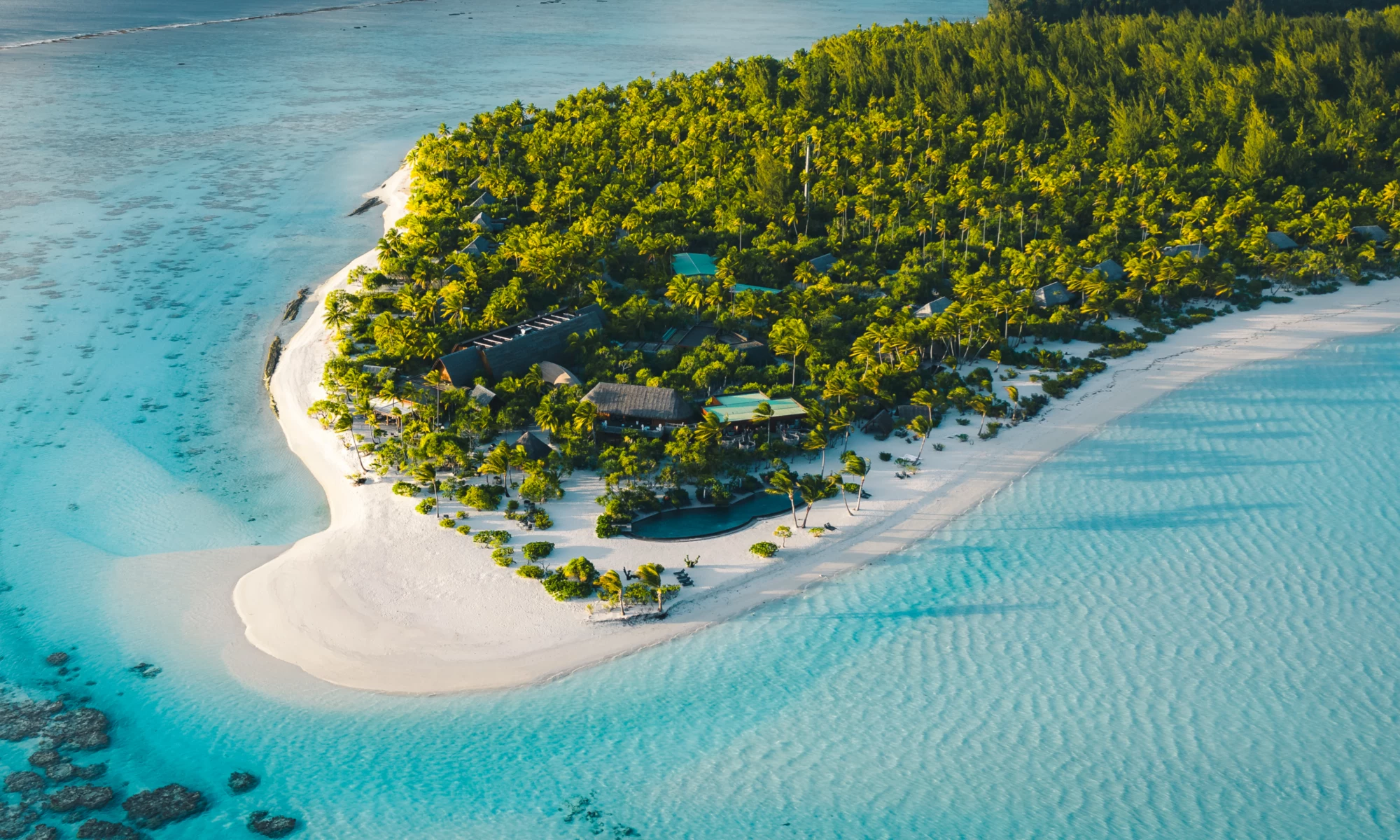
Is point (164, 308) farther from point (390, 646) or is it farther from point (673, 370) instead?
point (390, 646)

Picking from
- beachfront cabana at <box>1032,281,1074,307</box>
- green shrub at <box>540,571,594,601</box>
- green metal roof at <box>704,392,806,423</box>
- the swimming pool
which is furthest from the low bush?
beachfront cabana at <box>1032,281,1074,307</box>

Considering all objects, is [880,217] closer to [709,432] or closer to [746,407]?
[746,407]

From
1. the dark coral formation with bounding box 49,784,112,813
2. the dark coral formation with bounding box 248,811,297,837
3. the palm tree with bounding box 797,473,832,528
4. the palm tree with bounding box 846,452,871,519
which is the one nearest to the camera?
the dark coral formation with bounding box 248,811,297,837

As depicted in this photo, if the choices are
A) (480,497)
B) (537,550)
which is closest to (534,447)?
(480,497)

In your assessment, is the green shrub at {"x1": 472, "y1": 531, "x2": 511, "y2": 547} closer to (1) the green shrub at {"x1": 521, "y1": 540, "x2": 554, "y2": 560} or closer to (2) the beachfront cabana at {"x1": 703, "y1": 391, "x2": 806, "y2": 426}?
(1) the green shrub at {"x1": 521, "y1": 540, "x2": 554, "y2": 560}

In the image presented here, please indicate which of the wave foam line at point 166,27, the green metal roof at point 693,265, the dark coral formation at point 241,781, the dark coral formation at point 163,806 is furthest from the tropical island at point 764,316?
the wave foam line at point 166,27

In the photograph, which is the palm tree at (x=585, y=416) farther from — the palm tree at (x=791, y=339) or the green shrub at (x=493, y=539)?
the palm tree at (x=791, y=339)
